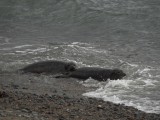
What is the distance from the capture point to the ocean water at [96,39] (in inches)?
498

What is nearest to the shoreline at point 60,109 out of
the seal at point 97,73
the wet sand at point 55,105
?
the wet sand at point 55,105

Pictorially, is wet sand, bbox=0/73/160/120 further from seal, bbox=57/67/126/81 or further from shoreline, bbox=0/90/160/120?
seal, bbox=57/67/126/81

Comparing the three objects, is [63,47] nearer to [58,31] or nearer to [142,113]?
[58,31]

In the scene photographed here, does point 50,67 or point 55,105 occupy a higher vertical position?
point 55,105

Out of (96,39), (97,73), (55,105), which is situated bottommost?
(96,39)

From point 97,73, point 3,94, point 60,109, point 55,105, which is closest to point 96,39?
→ point 97,73

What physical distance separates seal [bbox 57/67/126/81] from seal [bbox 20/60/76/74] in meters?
0.36

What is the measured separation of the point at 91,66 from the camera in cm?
1496

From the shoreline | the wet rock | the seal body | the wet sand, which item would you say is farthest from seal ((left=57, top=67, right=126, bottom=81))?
the wet rock

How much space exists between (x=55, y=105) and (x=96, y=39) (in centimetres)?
860

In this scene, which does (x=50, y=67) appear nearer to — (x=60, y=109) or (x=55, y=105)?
(x=55, y=105)

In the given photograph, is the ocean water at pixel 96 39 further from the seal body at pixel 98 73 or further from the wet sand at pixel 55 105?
the wet sand at pixel 55 105

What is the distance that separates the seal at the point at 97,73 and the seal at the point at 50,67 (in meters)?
0.36

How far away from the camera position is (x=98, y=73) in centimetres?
1364
